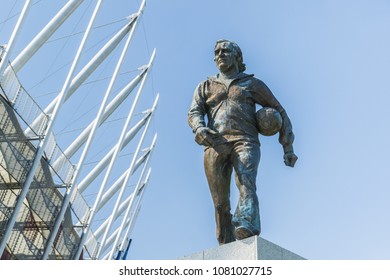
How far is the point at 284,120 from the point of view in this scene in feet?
24.3

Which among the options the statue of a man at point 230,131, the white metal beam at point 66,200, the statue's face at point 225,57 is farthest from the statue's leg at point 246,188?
the white metal beam at point 66,200

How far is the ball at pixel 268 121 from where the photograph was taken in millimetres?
7184

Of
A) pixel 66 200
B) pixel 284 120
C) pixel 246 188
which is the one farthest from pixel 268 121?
pixel 66 200

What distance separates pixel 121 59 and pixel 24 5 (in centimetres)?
974

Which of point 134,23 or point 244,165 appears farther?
point 134,23

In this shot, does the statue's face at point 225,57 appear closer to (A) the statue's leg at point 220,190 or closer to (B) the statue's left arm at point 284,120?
(B) the statue's left arm at point 284,120

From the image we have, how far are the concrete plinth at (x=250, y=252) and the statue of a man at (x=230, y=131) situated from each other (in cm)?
44

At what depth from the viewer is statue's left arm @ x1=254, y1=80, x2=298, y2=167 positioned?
725 cm

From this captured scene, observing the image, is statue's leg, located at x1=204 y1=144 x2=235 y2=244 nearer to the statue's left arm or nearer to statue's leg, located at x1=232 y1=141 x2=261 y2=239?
statue's leg, located at x1=232 y1=141 x2=261 y2=239

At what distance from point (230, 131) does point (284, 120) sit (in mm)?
673

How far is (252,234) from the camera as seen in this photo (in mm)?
6387
